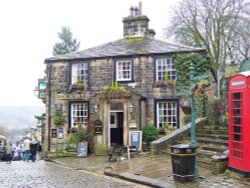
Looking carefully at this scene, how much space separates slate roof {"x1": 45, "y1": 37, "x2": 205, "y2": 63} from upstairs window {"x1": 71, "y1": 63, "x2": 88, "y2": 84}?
0.53 meters

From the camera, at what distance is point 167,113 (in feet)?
66.2

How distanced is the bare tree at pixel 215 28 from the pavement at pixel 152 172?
16941mm

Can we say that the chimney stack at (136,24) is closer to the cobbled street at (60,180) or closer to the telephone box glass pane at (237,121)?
the cobbled street at (60,180)

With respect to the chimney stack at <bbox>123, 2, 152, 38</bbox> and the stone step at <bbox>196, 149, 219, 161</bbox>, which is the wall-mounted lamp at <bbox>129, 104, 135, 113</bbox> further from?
the stone step at <bbox>196, 149, 219, 161</bbox>

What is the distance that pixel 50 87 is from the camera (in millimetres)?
22031

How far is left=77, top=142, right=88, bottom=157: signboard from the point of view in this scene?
18406mm

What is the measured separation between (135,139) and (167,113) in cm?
340

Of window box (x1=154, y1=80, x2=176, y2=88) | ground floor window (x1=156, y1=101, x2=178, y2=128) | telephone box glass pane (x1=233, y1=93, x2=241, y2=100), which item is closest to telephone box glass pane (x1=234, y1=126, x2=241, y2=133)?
telephone box glass pane (x1=233, y1=93, x2=241, y2=100)

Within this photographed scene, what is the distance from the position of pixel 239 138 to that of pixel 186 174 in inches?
67.6

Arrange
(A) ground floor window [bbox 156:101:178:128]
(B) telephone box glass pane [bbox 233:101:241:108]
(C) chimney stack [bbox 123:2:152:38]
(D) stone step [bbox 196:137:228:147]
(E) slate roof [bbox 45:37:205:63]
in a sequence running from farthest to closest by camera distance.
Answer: (C) chimney stack [bbox 123:2:152:38], (E) slate roof [bbox 45:37:205:63], (A) ground floor window [bbox 156:101:178:128], (D) stone step [bbox 196:137:228:147], (B) telephone box glass pane [bbox 233:101:241:108]

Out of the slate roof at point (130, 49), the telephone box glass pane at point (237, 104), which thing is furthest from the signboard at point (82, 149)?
the telephone box glass pane at point (237, 104)

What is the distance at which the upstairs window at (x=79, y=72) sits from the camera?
21703 mm

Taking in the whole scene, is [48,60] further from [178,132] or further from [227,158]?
[227,158]

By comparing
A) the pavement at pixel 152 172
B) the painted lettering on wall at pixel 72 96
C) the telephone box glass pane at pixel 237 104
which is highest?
the painted lettering on wall at pixel 72 96
